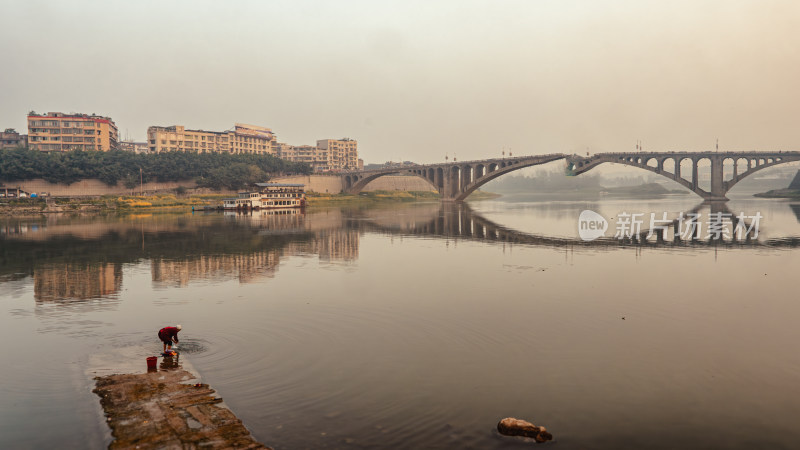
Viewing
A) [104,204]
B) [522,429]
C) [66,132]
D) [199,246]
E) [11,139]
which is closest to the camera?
[522,429]

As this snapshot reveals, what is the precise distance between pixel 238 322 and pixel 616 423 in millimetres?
13606

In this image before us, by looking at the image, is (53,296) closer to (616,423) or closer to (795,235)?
(616,423)

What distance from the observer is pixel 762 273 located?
29.6 meters

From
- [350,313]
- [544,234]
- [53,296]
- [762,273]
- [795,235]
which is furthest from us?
[544,234]

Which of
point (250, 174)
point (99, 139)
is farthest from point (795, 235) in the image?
point (99, 139)

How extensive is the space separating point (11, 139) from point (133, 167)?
226 ft

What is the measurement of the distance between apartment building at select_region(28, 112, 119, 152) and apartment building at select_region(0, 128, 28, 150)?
23.9 metres

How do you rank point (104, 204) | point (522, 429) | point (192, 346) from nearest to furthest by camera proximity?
point (522, 429)
point (192, 346)
point (104, 204)

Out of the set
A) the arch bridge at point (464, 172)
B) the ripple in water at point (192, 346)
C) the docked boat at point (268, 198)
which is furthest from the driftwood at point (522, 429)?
the arch bridge at point (464, 172)

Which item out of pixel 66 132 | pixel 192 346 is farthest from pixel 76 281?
pixel 66 132

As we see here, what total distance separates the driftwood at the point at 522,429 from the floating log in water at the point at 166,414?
4.85m

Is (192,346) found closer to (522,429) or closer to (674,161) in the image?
(522,429)

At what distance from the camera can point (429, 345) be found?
16844 mm

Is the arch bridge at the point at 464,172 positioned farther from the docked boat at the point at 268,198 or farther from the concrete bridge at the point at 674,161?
the docked boat at the point at 268,198
